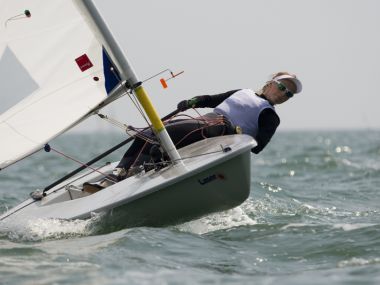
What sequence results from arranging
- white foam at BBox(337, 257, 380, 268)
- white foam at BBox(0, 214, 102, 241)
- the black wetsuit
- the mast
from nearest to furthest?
white foam at BBox(337, 257, 380, 268), white foam at BBox(0, 214, 102, 241), the mast, the black wetsuit

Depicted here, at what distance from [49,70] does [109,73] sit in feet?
1.73

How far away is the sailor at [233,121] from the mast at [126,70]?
1.12ft

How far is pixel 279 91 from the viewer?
6.51 meters

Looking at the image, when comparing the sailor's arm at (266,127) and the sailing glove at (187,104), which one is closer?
the sailor's arm at (266,127)

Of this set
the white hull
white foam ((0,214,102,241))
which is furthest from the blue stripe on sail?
white foam ((0,214,102,241))

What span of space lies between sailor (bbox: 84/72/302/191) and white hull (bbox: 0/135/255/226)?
391 millimetres

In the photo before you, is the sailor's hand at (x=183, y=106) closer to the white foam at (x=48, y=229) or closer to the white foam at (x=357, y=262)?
the white foam at (x=48, y=229)

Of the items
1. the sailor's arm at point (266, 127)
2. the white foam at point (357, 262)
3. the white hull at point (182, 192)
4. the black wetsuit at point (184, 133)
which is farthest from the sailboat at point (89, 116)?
the white foam at point (357, 262)

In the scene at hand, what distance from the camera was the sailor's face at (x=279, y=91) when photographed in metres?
6.50

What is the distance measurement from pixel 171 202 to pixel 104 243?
59 centimetres

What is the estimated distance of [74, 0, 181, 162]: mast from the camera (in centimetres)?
593

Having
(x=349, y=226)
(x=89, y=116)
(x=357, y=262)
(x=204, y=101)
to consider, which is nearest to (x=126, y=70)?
(x=89, y=116)

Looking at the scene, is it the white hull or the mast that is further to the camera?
the mast

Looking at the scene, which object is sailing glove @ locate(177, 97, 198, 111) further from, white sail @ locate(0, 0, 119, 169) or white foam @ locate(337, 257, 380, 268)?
white foam @ locate(337, 257, 380, 268)
